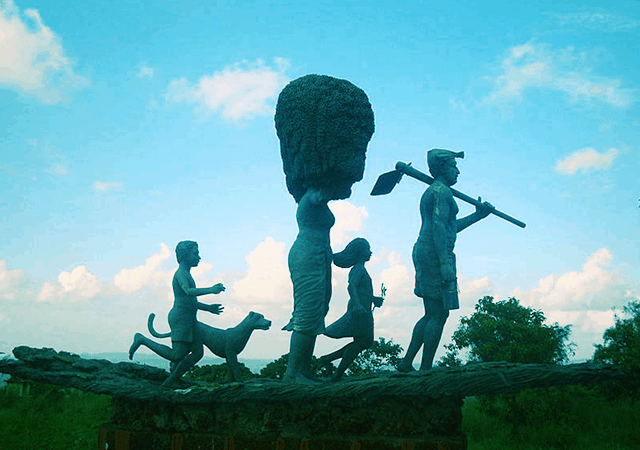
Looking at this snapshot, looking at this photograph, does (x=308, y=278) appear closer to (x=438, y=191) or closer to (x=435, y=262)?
(x=435, y=262)

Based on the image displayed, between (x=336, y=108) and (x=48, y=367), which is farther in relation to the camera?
(x=48, y=367)

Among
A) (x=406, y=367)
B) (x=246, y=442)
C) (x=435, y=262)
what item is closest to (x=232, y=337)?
(x=246, y=442)

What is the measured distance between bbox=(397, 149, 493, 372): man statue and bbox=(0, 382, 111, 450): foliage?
23.1 ft

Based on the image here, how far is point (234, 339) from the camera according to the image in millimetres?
6512

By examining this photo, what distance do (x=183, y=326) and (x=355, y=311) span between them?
6.35 feet

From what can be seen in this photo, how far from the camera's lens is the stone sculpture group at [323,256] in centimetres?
609

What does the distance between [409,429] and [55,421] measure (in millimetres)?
10257

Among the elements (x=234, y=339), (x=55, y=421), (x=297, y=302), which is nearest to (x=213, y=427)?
(x=234, y=339)

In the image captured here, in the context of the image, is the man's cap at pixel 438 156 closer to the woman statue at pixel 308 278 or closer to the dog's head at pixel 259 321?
the woman statue at pixel 308 278

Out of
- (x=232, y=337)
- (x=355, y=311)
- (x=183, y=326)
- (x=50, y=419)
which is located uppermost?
(x=355, y=311)

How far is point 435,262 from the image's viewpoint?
627 cm

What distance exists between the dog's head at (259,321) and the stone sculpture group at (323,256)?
11 mm

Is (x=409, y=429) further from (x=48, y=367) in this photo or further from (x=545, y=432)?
(x=545, y=432)

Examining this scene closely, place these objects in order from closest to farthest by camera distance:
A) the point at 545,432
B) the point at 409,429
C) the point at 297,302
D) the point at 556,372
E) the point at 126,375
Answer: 1. the point at 556,372
2. the point at 409,429
3. the point at 297,302
4. the point at 126,375
5. the point at 545,432
